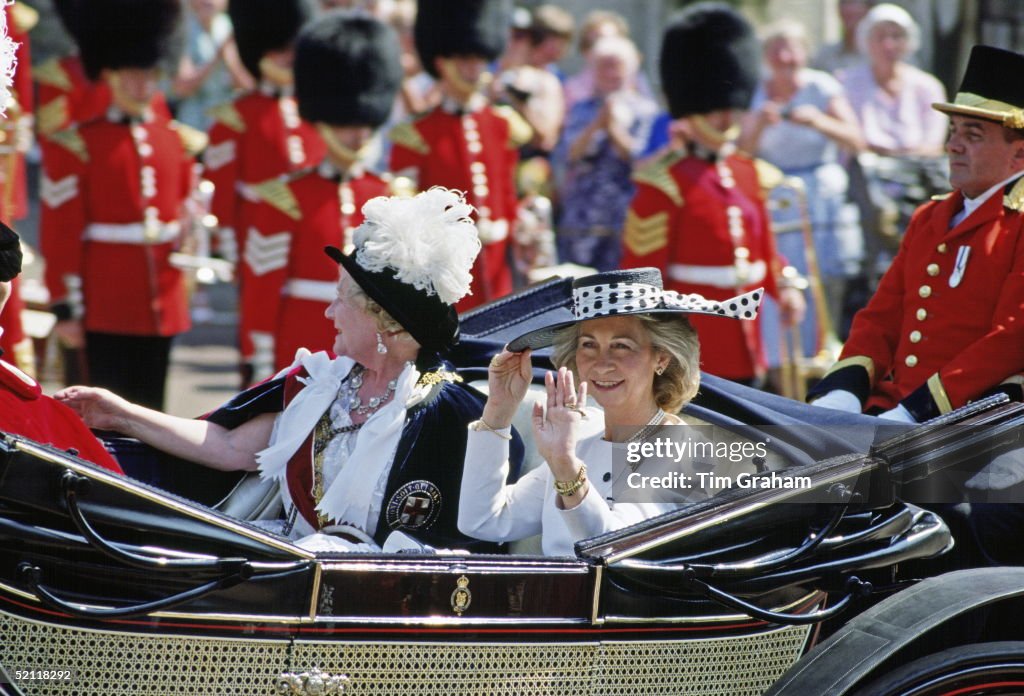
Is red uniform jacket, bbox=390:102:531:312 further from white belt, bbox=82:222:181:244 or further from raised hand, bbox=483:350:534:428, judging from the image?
raised hand, bbox=483:350:534:428

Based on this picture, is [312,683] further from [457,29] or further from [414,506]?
[457,29]

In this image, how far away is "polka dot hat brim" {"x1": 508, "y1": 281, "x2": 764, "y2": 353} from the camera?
327 cm

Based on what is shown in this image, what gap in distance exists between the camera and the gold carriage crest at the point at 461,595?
2.81 metres

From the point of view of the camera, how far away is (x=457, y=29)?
723 cm

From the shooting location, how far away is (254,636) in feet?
8.96

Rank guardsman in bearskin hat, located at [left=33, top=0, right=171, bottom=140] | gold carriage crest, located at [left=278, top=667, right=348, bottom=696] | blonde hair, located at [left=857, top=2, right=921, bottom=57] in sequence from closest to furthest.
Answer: gold carriage crest, located at [left=278, top=667, right=348, bottom=696] < guardsman in bearskin hat, located at [left=33, top=0, right=171, bottom=140] < blonde hair, located at [left=857, top=2, right=921, bottom=57]

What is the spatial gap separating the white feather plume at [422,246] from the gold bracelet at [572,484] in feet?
2.21

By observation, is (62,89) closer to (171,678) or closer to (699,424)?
(699,424)

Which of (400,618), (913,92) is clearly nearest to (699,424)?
(400,618)

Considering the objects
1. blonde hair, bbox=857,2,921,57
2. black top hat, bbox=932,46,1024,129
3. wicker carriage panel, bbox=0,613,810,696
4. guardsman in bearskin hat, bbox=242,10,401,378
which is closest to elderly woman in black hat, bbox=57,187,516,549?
wicker carriage panel, bbox=0,613,810,696

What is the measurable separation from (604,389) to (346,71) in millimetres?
3407

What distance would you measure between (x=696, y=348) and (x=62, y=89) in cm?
451

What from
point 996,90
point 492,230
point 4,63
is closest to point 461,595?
point 4,63

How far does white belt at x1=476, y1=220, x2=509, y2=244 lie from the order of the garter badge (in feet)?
10.9
